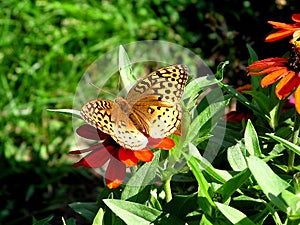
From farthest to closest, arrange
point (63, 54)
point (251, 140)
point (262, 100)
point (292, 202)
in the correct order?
1. point (63, 54)
2. point (262, 100)
3. point (251, 140)
4. point (292, 202)

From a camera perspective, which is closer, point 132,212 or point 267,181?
point 267,181

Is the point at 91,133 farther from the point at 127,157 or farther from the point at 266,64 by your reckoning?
the point at 266,64

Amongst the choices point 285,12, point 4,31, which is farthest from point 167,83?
point 4,31

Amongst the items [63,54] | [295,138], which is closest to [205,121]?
[295,138]

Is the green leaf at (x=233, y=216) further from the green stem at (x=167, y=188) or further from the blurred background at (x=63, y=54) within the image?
the blurred background at (x=63, y=54)

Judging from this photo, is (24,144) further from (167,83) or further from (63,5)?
(167,83)

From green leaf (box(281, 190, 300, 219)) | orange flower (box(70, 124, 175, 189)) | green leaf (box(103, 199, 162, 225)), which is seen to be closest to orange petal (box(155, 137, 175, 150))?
orange flower (box(70, 124, 175, 189))
